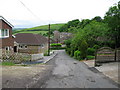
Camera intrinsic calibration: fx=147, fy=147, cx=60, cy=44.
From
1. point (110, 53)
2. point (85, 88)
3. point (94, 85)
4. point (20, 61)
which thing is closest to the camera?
point (85, 88)

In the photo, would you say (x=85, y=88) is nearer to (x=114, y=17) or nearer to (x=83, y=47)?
(x=83, y=47)

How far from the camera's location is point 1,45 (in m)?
21.1

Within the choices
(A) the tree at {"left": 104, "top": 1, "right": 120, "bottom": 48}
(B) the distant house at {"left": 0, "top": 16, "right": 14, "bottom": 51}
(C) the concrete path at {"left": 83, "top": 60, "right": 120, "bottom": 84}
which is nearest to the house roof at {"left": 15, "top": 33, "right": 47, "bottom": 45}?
(B) the distant house at {"left": 0, "top": 16, "right": 14, "bottom": 51}

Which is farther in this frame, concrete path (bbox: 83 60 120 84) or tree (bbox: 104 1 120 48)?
tree (bbox: 104 1 120 48)

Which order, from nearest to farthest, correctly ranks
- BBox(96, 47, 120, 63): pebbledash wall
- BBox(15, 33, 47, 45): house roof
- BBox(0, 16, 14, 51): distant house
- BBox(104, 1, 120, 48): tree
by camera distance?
BBox(96, 47, 120, 63): pebbledash wall
BBox(0, 16, 14, 51): distant house
BBox(104, 1, 120, 48): tree
BBox(15, 33, 47, 45): house roof

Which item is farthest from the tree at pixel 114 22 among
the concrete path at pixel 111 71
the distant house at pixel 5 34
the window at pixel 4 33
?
the window at pixel 4 33

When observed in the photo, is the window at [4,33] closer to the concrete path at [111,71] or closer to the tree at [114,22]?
the concrete path at [111,71]

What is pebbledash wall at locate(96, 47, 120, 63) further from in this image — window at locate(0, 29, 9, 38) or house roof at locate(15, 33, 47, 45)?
house roof at locate(15, 33, 47, 45)

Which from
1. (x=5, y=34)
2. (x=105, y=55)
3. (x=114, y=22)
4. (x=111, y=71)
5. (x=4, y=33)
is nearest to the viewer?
(x=111, y=71)

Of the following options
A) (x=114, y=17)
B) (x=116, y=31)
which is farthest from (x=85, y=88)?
(x=116, y=31)

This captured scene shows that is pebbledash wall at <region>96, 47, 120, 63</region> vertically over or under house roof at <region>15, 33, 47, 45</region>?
under

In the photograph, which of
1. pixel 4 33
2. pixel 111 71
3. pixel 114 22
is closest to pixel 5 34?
pixel 4 33

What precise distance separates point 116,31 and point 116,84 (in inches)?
751

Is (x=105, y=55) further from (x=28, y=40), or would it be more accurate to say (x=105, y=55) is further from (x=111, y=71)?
(x=28, y=40)
